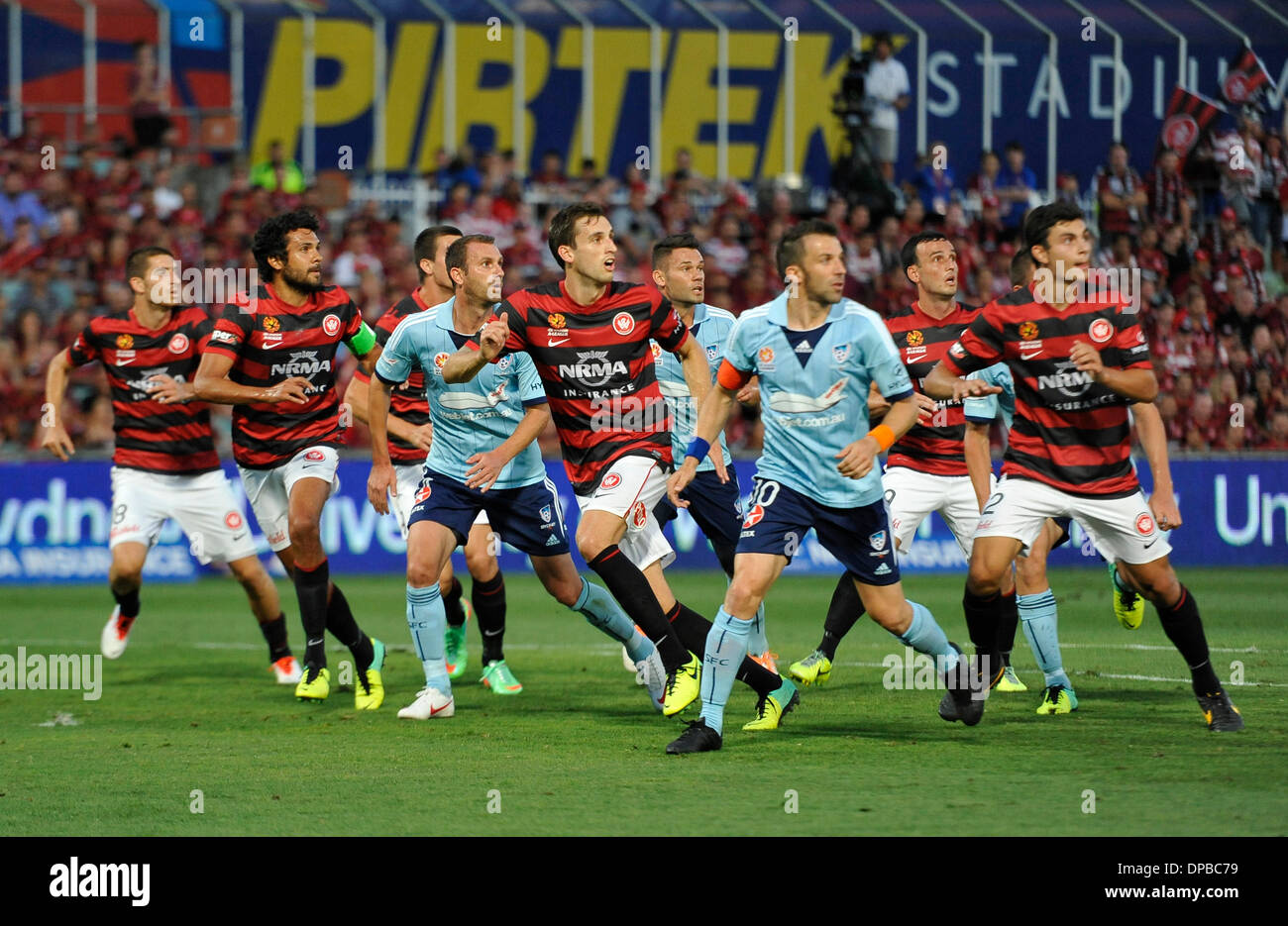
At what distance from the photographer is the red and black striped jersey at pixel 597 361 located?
8.32 m

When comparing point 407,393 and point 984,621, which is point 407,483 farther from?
point 984,621

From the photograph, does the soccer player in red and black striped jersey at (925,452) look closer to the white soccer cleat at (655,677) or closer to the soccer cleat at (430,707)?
the white soccer cleat at (655,677)

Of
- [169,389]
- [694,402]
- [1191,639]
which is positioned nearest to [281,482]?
[169,389]

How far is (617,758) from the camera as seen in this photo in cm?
738

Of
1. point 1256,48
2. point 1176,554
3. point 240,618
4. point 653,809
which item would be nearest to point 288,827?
point 653,809

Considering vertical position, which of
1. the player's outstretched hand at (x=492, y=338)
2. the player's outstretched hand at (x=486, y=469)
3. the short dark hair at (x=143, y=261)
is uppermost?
the short dark hair at (x=143, y=261)

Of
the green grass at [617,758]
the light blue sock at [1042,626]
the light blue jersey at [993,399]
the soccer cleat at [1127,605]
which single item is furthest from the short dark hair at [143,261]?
the soccer cleat at [1127,605]

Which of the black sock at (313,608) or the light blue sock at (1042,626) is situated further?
the black sock at (313,608)

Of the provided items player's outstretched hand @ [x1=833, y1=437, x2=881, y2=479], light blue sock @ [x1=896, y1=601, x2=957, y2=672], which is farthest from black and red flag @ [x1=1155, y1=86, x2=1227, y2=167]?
player's outstretched hand @ [x1=833, y1=437, x2=881, y2=479]

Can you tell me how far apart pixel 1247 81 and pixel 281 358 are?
16894mm

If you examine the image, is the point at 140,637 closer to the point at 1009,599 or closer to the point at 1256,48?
the point at 1009,599

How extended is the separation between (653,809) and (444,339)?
3.59 metres

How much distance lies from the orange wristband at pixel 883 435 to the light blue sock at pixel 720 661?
39.4 inches

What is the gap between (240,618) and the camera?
1453 cm
